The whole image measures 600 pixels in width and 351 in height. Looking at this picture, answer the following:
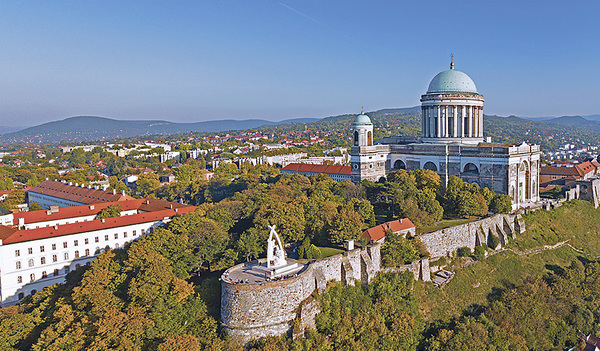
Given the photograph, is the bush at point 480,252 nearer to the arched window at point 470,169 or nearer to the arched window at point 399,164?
the arched window at point 470,169

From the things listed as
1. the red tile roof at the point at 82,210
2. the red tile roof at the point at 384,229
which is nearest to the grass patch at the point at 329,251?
the red tile roof at the point at 384,229

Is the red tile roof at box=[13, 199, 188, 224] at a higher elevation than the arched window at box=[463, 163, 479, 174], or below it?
below

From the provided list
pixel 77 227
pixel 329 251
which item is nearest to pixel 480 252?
pixel 329 251

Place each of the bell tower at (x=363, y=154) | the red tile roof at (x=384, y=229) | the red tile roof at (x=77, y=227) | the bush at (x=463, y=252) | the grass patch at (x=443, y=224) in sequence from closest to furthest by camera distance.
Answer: the red tile roof at (x=384, y=229) → the red tile roof at (x=77, y=227) → the grass patch at (x=443, y=224) → the bush at (x=463, y=252) → the bell tower at (x=363, y=154)

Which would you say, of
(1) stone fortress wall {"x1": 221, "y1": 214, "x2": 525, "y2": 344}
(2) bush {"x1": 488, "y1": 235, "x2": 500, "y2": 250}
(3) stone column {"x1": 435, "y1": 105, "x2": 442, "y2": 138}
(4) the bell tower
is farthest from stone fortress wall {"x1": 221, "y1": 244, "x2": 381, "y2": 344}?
(3) stone column {"x1": 435, "y1": 105, "x2": 442, "y2": 138}

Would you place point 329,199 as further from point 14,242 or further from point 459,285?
Result: point 14,242

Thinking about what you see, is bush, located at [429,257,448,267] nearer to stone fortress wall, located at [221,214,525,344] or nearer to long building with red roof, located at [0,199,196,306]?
stone fortress wall, located at [221,214,525,344]
